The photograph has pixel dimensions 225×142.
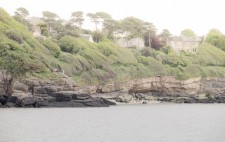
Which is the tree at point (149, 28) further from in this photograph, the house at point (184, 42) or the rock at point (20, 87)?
the rock at point (20, 87)

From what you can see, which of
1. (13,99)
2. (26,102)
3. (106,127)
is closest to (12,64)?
(13,99)

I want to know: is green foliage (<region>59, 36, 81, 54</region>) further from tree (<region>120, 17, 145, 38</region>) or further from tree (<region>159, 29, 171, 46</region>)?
tree (<region>159, 29, 171, 46</region>)

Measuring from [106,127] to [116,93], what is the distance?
5409cm

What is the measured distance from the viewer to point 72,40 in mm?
119375

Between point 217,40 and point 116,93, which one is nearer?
point 116,93

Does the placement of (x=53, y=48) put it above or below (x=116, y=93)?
above

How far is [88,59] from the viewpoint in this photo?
112375 millimetres

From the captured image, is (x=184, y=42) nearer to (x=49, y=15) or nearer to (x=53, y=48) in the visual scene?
(x=49, y=15)

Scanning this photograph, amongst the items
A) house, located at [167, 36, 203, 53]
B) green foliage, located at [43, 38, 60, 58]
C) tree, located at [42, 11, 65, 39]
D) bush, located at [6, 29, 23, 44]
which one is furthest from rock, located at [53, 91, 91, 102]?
house, located at [167, 36, 203, 53]

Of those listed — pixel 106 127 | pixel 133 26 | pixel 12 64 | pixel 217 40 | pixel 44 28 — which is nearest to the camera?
pixel 106 127

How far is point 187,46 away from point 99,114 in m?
108

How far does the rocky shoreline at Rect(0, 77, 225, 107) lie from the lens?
279 ft

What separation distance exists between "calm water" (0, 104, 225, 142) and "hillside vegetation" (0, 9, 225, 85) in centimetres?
2412

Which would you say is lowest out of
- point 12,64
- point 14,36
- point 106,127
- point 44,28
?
point 106,127
